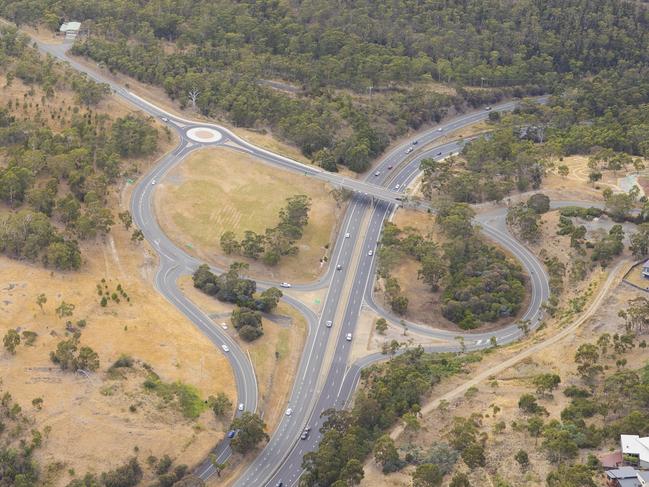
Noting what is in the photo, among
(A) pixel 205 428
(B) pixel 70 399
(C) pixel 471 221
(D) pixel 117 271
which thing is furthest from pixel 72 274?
(C) pixel 471 221

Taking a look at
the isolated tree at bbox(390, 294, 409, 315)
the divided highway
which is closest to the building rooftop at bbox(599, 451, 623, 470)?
Answer: the divided highway

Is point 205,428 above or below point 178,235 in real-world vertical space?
below

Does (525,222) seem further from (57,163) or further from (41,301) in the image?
(57,163)

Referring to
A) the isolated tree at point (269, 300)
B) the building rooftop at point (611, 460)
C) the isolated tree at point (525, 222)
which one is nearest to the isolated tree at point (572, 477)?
the building rooftop at point (611, 460)

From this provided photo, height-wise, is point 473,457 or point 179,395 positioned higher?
point 473,457

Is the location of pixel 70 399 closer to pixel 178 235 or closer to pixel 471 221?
pixel 178 235

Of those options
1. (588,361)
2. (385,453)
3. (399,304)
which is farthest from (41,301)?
(588,361)
